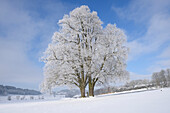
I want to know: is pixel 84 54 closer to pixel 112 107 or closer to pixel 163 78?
pixel 112 107

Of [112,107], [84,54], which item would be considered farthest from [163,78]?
[112,107]

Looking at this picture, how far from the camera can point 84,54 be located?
48.7 ft

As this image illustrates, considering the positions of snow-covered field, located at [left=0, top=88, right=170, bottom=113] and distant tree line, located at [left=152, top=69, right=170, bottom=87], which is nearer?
snow-covered field, located at [left=0, top=88, right=170, bottom=113]

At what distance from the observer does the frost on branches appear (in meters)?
14.8

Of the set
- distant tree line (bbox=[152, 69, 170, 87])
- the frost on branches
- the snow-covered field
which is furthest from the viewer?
distant tree line (bbox=[152, 69, 170, 87])

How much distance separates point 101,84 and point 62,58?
622 cm

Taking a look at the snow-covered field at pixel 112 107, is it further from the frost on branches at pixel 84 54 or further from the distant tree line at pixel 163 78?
the distant tree line at pixel 163 78

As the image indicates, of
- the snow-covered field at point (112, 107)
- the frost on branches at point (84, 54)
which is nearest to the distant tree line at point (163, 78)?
the frost on branches at point (84, 54)

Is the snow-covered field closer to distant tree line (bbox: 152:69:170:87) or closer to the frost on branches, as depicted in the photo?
the frost on branches

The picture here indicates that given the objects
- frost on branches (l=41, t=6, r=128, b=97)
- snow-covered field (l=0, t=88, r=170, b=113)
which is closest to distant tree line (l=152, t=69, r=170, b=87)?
frost on branches (l=41, t=6, r=128, b=97)

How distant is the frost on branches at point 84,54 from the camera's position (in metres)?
14.8

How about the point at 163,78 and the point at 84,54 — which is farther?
the point at 163,78

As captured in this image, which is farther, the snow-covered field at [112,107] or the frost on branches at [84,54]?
the frost on branches at [84,54]

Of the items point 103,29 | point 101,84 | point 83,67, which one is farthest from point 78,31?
point 101,84
